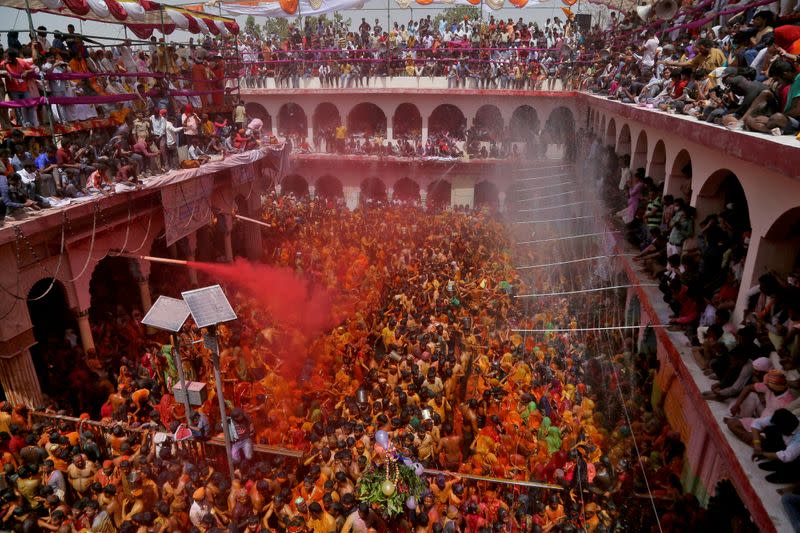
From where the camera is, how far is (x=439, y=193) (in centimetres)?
2645

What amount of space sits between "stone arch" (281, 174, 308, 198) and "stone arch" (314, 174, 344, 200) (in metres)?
0.85

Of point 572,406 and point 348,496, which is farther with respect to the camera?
point 572,406

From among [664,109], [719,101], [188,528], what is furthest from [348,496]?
[664,109]

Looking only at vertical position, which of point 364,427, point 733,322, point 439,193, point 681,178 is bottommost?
point 439,193

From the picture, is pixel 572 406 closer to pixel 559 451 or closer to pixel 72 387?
pixel 559 451

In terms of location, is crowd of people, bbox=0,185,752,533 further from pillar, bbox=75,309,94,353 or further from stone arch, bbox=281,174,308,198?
stone arch, bbox=281,174,308,198

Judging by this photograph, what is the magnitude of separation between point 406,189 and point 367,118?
4.66m

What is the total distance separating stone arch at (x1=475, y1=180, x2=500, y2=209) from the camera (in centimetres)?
2568

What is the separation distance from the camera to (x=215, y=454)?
838 cm

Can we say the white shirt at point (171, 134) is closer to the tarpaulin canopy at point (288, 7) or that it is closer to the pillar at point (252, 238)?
the pillar at point (252, 238)

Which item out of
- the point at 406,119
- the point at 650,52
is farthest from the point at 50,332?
the point at 406,119

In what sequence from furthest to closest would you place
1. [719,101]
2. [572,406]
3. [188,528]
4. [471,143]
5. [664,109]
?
1. [471,143]
2. [664,109]
3. [572,406]
4. [719,101]
5. [188,528]

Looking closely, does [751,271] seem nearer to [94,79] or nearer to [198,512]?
[198,512]

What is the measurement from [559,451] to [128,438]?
652cm
